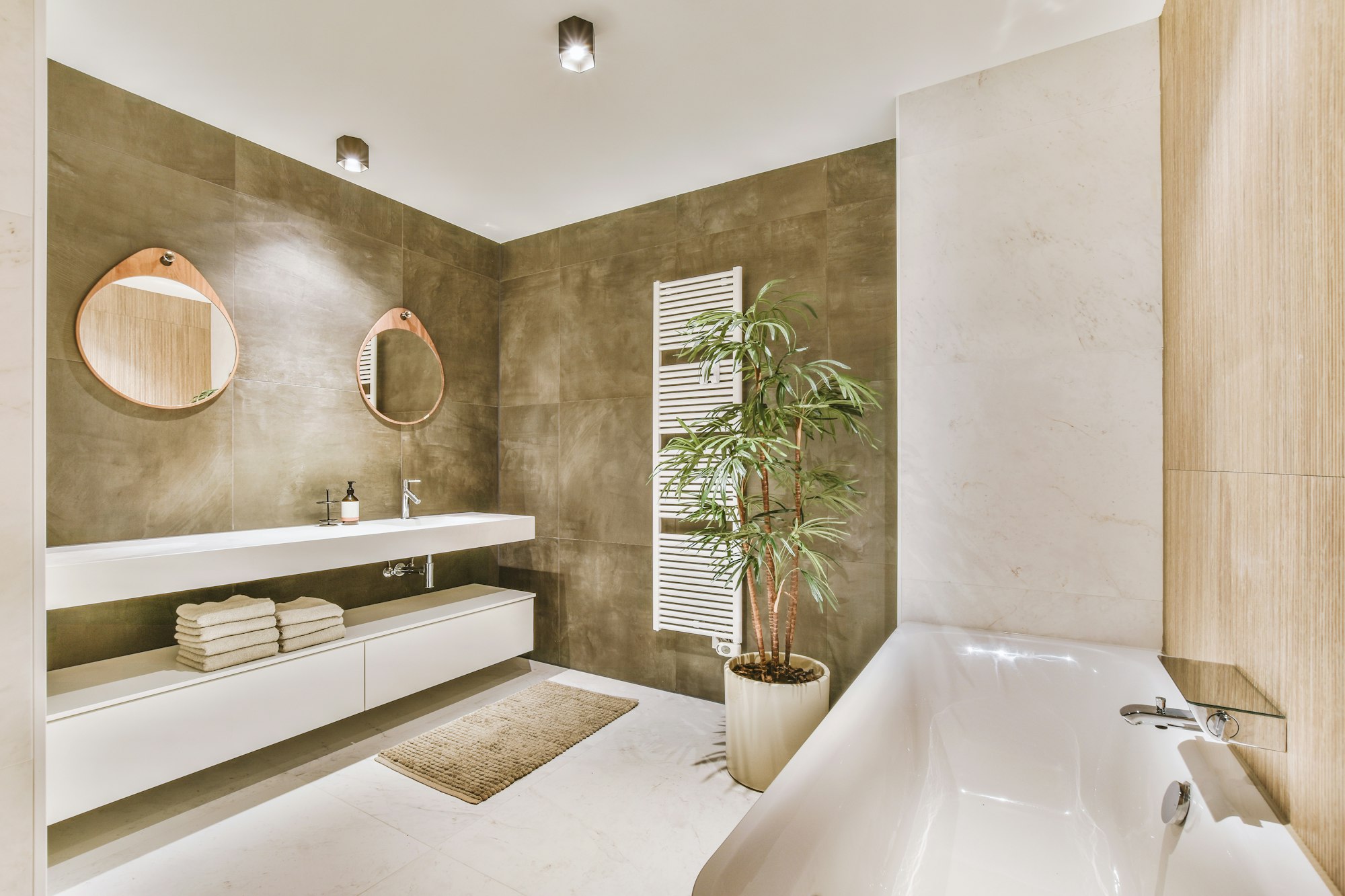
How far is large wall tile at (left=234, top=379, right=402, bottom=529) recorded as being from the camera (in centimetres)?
255

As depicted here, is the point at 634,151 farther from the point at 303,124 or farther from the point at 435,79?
the point at 303,124

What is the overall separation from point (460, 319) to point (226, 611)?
197cm

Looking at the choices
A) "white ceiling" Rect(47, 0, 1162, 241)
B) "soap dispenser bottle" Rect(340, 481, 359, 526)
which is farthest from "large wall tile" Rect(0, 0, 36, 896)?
"soap dispenser bottle" Rect(340, 481, 359, 526)

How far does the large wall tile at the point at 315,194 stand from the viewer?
2580 millimetres

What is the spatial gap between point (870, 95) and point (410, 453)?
272 cm

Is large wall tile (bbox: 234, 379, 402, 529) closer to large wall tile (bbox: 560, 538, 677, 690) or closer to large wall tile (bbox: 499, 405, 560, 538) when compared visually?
large wall tile (bbox: 499, 405, 560, 538)

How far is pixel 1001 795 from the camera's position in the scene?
1654 millimetres

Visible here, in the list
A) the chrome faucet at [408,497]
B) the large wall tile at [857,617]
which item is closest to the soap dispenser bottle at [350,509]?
the chrome faucet at [408,497]

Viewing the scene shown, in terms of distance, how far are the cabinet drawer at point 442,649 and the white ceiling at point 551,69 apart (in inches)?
84.2

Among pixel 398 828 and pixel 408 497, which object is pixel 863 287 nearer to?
pixel 408 497

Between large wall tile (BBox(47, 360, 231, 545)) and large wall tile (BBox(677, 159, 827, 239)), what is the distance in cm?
220

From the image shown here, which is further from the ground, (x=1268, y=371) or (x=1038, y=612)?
(x=1268, y=371)

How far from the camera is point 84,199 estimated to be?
2.12 meters

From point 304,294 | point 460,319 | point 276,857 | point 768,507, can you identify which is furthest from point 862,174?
point 276,857
